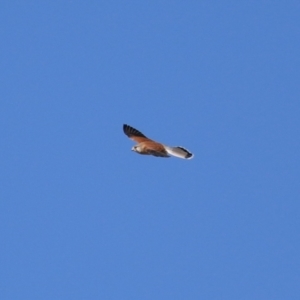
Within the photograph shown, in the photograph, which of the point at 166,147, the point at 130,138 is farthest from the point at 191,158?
the point at 130,138

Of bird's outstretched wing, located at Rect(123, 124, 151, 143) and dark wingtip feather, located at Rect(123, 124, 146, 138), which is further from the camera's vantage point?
dark wingtip feather, located at Rect(123, 124, 146, 138)

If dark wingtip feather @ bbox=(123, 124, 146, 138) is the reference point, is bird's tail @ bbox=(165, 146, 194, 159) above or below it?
below

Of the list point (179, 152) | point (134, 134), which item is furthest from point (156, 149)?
point (134, 134)

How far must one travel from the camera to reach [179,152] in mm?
22984

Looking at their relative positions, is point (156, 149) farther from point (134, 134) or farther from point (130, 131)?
point (130, 131)

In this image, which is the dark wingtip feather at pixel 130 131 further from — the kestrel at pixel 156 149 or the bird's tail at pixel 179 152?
the bird's tail at pixel 179 152

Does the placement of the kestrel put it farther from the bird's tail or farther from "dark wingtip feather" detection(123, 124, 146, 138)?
"dark wingtip feather" detection(123, 124, 146, 138)

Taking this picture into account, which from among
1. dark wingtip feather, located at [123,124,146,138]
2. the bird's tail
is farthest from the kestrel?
dark wingtip feather, located at [123,124,146,138]

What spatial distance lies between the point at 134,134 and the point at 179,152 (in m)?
2.67

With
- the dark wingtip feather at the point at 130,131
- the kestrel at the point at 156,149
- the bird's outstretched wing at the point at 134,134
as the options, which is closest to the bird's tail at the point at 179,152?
the kestrel at the point at 156,149

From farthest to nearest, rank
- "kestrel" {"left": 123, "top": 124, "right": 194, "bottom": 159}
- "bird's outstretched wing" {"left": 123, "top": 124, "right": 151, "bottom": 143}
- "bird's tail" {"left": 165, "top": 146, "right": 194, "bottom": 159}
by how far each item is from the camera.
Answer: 1. "bird's outstretched wing" {"left": 123, "top": 124, "right": 151, "bottom": 143}
2. "kestrel" {"left": 123, "top": 124, "right": 194, "bottom": 159}
3. "bird's tail" {"left": 165, "top": 146, "right": 194, "bottom": 159}

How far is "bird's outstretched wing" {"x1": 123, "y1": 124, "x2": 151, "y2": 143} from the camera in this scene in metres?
24.6

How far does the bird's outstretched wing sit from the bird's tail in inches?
60.2

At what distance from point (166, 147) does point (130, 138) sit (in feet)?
7.43
